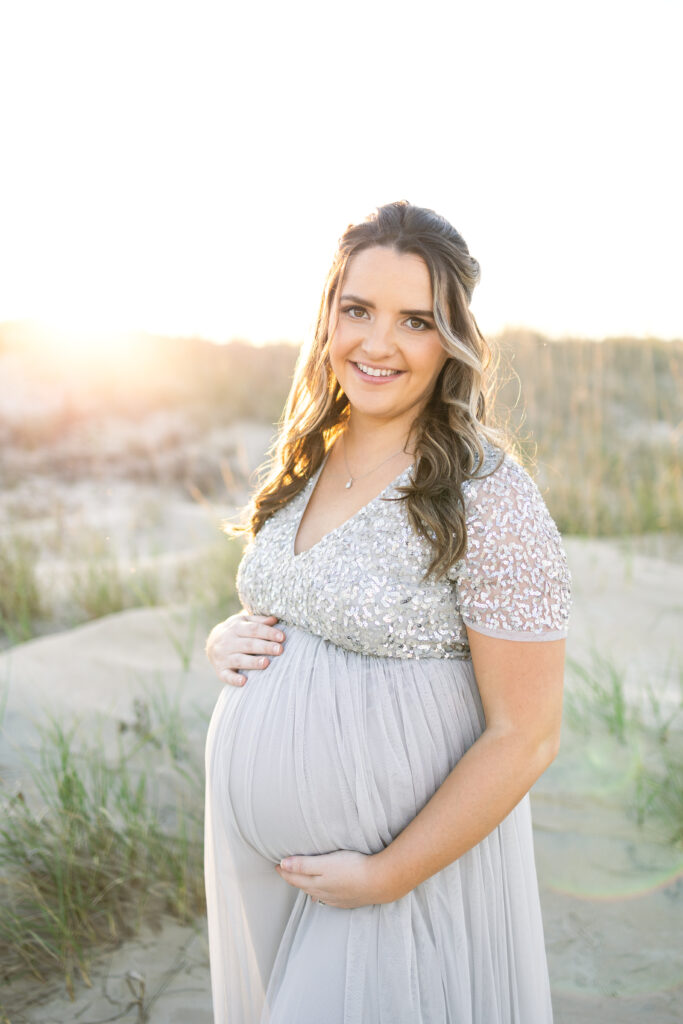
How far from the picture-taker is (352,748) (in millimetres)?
1627

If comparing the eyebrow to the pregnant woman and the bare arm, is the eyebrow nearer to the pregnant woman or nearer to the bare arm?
the pregnant woman

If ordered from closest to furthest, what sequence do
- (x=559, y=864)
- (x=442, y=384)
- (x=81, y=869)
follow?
(x=442, y=384)
(x=81, y=869)
(x=559, y=864)

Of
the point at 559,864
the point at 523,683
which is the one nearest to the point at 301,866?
the point at 523,683

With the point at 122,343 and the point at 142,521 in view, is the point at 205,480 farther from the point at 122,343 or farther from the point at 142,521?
the point at 122,343

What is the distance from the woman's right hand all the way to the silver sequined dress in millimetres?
45

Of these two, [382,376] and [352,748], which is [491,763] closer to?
[352,748]

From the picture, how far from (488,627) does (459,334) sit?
0.67 meters

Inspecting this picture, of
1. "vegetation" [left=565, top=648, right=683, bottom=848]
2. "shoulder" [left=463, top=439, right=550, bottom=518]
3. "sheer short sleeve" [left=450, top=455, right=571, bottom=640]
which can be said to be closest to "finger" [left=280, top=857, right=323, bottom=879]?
"sheer short sleeve" [left=450, top=455, right=571, bottom=640]

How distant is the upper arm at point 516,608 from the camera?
1.51 meters

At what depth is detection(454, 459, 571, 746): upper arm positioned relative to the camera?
1.51 m

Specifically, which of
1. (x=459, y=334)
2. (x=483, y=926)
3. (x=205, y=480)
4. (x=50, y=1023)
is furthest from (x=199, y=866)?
(x=205, y=480)

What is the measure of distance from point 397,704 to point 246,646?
40 centimetres

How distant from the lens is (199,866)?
275cm

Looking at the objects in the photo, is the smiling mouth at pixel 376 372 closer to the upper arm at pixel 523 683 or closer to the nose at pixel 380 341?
the nose at pixel 380 341
